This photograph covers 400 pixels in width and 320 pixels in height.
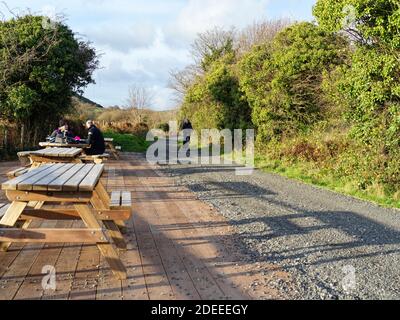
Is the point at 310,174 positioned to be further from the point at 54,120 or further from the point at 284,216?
the point at 54,120

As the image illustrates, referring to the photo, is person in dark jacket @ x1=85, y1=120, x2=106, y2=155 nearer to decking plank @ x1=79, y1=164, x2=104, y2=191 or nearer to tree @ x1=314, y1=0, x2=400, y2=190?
decking plank @ x1=79, y1=164, x2=104, y2=191

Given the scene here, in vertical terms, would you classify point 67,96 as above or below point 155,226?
above

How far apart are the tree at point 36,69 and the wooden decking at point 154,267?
951 cm

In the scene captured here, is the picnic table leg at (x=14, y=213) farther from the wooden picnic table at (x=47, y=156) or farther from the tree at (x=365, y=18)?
the tree at (x=365, y=18)

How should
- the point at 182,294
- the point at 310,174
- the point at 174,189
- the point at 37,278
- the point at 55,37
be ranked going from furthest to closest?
the point at 55,37, the point at 310,174, the point at 174,189, the point at 37,278, the point at 182,294

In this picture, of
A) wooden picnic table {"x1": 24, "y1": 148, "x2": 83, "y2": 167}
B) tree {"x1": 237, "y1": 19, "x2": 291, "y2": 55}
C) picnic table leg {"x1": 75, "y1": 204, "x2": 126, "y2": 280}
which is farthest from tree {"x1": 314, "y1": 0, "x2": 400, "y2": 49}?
tree {"x1": 237, "y1": 19, "x2": 291, "y2": 55}

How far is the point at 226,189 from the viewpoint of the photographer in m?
9.91

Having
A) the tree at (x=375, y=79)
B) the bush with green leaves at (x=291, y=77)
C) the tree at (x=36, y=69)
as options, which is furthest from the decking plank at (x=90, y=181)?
the bush with green leaves at (x=291, y=77)

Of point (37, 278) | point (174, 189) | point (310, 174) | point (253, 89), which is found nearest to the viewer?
point (37, 278)

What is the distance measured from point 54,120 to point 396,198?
1285 centimetres

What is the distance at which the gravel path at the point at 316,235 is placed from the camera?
166 inches

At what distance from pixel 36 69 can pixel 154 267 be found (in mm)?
11981

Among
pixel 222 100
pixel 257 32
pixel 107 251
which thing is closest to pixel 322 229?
pixel 107 251
